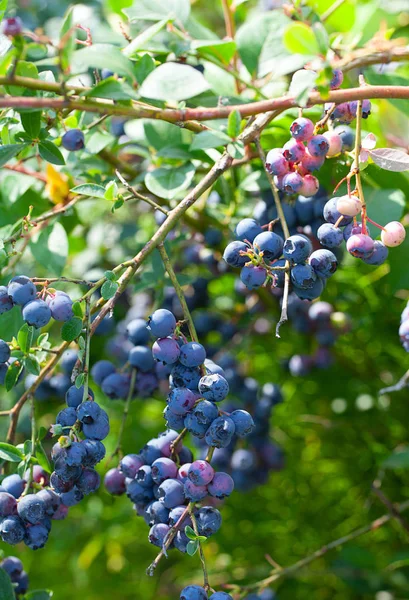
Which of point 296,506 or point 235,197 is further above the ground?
point 235,197

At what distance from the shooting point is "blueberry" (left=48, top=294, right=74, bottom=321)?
0.77 metres

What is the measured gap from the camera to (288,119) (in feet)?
3.22

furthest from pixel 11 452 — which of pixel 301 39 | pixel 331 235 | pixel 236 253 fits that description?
pixel 301 39

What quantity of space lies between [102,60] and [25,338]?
338 millimetres

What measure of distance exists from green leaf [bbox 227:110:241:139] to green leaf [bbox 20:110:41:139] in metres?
0.25

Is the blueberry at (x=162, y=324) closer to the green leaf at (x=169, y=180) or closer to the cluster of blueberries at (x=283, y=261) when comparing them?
the cluster of blueberries at (x=283, y=261)

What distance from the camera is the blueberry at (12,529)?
0.81 metres

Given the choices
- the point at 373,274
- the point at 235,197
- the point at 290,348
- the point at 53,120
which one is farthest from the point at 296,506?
the point at 53,120

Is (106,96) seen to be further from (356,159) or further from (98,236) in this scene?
(98,236)

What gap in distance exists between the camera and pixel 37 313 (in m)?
0.76

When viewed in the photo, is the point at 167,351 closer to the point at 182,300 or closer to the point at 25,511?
the point at 182,300

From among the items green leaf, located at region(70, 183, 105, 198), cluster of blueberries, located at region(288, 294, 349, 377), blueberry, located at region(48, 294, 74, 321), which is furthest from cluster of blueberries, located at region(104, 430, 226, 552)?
cluster of blueberries, located at region(288, 294, 349, 377)

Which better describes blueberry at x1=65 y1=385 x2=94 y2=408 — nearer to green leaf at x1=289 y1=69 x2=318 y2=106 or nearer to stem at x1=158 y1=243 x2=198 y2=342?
stem at x1=158 y1=243 x2=198 y2=342

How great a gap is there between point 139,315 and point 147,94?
0.63 metres
